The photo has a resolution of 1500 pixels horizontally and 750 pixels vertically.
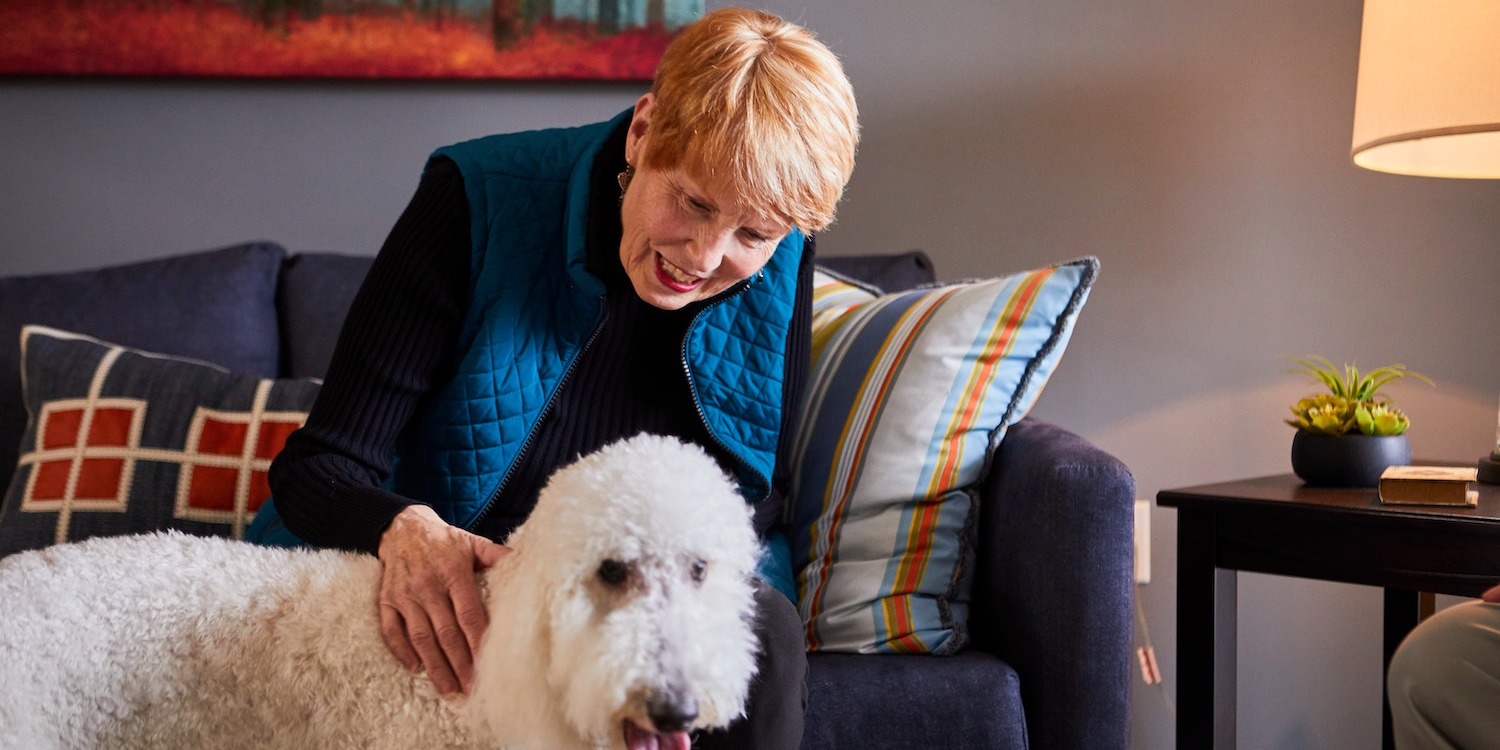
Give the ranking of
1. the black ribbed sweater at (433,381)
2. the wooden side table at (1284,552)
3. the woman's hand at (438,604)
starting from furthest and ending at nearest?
the wooden side table at (1284,552) < the black ribbed sweater at (433,381) < the woman's hand at (438,604)

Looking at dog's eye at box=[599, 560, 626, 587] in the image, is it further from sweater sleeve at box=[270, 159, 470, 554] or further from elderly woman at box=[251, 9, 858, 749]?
sweater sleeve at box=[270, 159, 470, 554]

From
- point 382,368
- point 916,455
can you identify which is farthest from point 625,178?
point 916,455

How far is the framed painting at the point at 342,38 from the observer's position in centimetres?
199

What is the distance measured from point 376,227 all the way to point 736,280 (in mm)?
1232

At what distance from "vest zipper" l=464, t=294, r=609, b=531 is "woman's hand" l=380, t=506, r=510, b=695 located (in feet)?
0.89

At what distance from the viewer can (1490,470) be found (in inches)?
56.4

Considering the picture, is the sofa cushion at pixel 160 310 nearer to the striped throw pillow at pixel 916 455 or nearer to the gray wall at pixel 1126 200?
the gray wall at pixel 1126 200

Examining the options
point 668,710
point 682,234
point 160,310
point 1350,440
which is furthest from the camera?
point 160,310

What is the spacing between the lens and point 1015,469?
49.6 inches

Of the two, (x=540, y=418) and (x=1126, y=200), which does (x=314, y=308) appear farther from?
(x=1126, y=200)

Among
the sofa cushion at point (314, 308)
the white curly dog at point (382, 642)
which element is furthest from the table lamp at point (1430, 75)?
the sofa cushion at point (314, 308)

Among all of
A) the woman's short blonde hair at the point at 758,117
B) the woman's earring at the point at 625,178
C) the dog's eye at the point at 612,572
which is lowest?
the dog's eye at the point at 612,572

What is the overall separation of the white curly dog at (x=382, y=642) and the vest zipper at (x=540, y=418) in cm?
25

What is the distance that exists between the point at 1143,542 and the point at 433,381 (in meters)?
1.37
